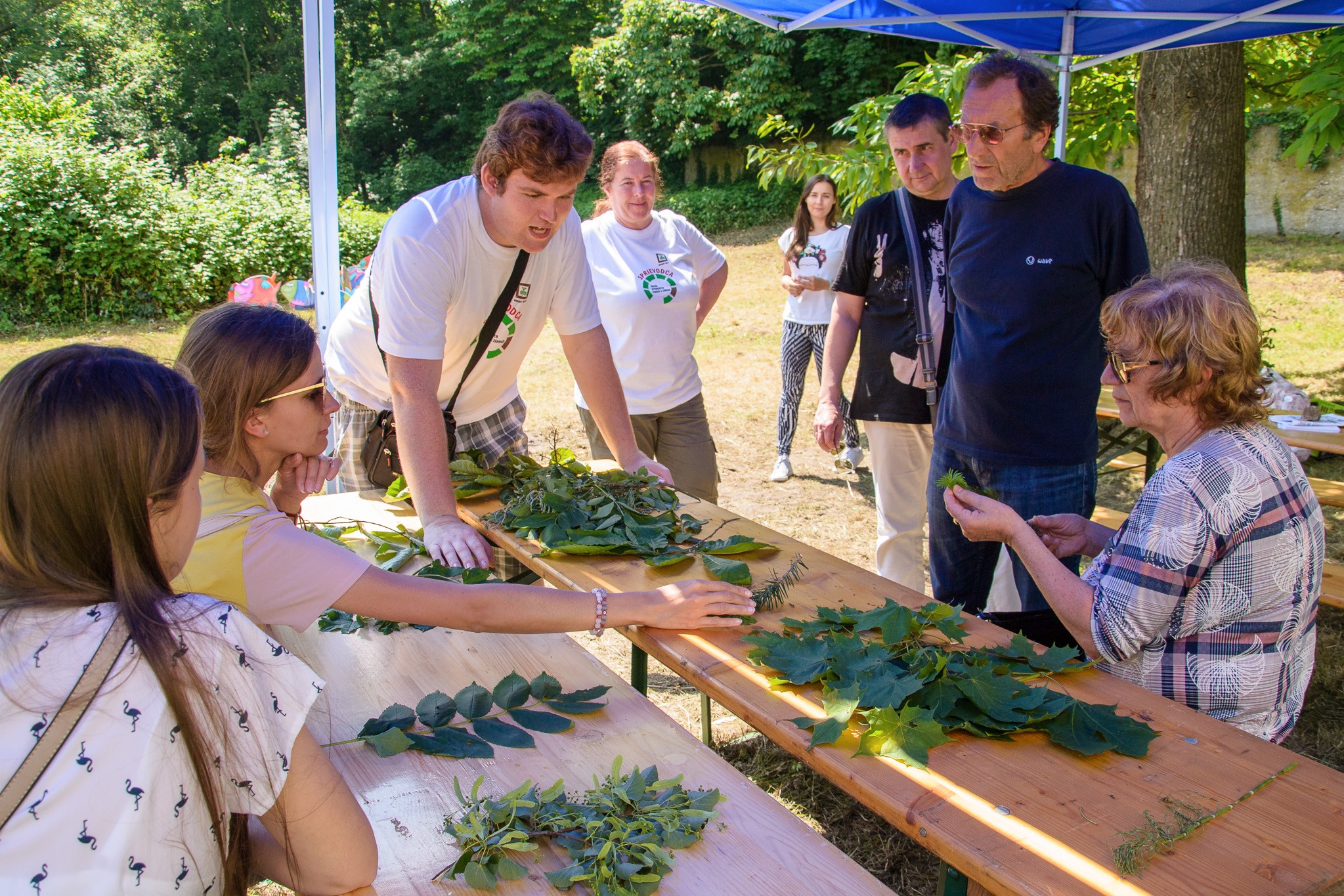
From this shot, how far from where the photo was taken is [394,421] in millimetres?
2811

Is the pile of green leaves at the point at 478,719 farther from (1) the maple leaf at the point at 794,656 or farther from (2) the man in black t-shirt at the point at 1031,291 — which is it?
(2) the man in black t-shirt at the point at 1031,291

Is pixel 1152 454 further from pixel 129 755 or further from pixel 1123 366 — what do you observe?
pixel 129 755

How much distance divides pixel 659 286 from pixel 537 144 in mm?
1604

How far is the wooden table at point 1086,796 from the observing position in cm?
119

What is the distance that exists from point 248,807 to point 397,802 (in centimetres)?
38

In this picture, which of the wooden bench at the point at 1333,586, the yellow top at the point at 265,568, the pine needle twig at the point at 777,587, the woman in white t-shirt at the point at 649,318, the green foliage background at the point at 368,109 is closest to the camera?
the yellow top at the point at 265,568

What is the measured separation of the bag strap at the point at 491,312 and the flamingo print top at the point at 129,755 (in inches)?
63.1

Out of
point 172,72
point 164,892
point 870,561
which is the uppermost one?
point 172,72

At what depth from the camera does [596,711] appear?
1.79 m

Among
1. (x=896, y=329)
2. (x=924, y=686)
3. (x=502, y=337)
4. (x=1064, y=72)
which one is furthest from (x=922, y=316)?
(x=1064, y=72)

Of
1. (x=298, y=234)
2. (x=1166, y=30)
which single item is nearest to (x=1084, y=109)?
(x=1166, y=30)

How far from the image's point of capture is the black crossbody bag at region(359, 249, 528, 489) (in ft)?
9.00

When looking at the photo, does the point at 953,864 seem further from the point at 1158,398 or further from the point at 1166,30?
the point at 1166,30

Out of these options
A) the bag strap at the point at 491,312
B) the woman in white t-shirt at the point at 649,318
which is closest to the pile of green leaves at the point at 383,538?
the bag strap at the point at 491,312
